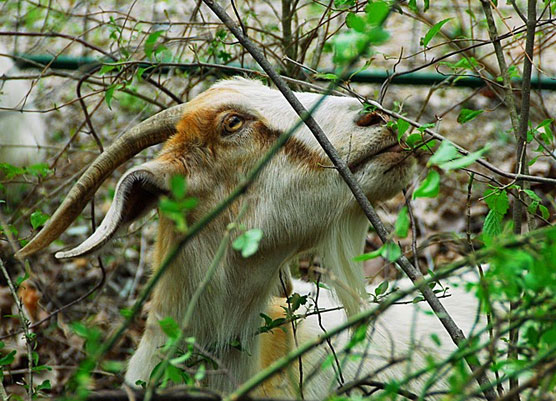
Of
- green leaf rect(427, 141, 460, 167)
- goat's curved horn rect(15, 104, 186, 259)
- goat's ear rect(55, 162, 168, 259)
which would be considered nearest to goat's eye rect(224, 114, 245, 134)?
goat's curved horn rect(15, 104, 186, 259)

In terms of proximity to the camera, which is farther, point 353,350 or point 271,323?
point 353,350

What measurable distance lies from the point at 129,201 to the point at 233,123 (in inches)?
22.1

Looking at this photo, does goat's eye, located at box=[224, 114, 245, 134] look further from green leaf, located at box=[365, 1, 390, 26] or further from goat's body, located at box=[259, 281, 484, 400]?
green leaf, located at box=[365, 1, 390, 26]

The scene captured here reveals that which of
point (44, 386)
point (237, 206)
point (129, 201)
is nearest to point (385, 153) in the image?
point (237, 206)

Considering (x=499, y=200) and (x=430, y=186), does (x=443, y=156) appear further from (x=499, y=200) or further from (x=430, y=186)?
(x=499, y=200)

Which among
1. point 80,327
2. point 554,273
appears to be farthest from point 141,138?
point 554,273

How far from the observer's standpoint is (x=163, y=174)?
3152 mm

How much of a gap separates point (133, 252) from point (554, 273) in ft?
16.7

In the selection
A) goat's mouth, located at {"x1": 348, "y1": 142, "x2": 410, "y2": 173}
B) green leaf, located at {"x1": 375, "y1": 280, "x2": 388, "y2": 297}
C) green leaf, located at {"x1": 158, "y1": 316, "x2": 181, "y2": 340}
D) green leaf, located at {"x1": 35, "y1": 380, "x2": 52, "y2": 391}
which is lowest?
green leaf, located at {"x1": 35, "y1": 380, "x2": 52, "y2": 391}

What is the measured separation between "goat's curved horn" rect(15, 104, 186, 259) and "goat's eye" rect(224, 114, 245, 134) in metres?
0.24

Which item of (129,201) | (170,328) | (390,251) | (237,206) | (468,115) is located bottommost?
(170,328)

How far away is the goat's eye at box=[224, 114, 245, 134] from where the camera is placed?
3188 millimetres

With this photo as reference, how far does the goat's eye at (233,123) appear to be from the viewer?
10.5ft

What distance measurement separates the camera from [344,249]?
3.14m
